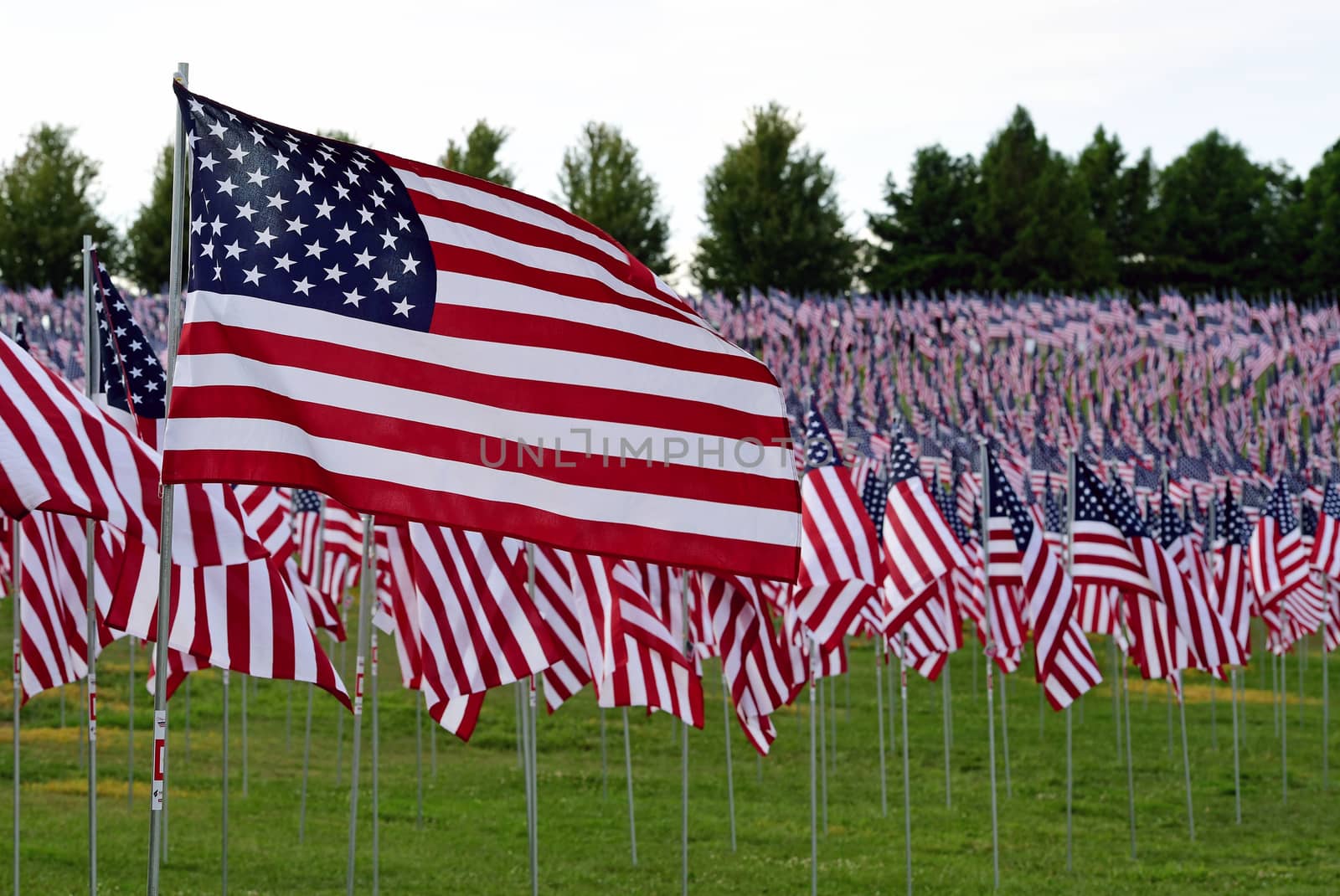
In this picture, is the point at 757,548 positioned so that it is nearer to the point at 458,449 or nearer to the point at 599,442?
the point at 599,442

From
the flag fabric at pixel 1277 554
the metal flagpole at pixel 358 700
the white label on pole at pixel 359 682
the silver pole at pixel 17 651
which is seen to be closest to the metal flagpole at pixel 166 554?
the silver pole at pixel 17 651

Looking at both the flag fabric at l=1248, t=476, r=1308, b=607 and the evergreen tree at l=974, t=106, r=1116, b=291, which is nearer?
the flag fabric at l=1248, t=476, r=1308, b=607

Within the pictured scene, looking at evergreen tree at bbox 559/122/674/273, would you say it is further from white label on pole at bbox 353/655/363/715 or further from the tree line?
white label on pole at bbox 353/655/363/715

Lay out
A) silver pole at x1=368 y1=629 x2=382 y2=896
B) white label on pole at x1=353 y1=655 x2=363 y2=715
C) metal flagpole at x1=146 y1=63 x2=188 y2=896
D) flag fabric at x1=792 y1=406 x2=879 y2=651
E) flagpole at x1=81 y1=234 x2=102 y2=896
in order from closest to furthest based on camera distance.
Answer: metal flagpole at x1=146 y1=63 x2=188 y2=896, flagpole at x1=81 y1=234 x2=102 y2=896, white label on pole at x1=353 y1=655 x2=363 y2=715, silver pole at x1=368 y1=629 x2=382 y2=896, flag fabric at x1=792 y1=406 x2=879 y2=651

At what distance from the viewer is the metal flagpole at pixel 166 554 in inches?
267

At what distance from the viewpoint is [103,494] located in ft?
29.0

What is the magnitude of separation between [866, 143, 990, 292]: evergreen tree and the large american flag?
87773mm

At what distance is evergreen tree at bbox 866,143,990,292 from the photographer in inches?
3777

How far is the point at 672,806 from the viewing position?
22.5 m

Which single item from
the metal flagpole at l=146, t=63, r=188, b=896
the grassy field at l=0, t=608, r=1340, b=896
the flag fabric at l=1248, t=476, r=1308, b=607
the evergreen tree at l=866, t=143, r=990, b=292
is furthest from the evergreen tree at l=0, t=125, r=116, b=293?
the metal flagpole at l=146, t=63, r=188, b=896

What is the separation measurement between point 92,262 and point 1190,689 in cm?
2827

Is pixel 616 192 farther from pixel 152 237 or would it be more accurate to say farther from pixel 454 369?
pixel 454 369

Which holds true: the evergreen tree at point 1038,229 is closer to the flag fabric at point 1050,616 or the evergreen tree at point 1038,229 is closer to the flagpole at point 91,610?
the flag fabric at point 1050,616

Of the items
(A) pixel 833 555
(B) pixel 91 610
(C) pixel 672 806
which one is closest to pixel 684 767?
(A) pixel 833 555
